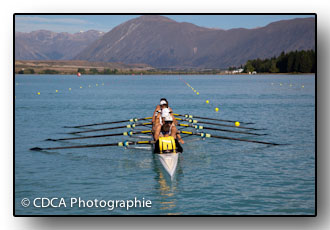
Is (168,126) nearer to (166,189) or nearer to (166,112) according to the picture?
(166,112)

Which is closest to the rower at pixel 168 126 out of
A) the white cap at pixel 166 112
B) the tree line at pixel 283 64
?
the white cap at pixel 166 112

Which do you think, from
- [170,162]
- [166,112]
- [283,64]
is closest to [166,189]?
[170,162]

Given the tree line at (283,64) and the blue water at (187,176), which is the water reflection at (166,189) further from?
the tree line at (283,64)

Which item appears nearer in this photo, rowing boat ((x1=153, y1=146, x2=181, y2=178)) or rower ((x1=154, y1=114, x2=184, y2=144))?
rowing boat ((x1=153, y1=146, x2=181, y2=178))

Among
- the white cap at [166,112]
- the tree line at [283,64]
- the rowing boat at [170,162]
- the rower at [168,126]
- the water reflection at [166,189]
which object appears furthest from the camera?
the tree line at [283,64]

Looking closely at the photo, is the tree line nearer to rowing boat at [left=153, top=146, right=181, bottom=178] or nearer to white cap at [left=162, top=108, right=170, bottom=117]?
white cap at [left=162, top=108, right=170, bottom=117]

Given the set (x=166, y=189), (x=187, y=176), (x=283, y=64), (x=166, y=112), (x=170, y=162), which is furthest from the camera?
(x=283, y=64)

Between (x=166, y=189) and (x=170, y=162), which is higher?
(x=170, y=162)

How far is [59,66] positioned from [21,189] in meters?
142

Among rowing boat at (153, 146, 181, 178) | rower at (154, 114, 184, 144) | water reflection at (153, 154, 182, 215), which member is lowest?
water reflection at (153, 154, 182, 215)

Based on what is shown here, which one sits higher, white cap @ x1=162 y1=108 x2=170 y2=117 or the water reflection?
white cap @ x1=162 y1=108 x2=170 y2=117

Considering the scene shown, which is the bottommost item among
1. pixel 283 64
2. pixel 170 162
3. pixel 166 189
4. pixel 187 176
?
pixel 166 189

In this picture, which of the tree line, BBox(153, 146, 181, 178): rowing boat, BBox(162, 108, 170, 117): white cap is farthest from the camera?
the tree line

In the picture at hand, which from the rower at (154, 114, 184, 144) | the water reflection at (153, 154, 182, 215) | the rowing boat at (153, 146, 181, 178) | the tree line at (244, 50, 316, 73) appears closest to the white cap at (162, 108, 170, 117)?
the rower at (154, 114, 184, 144)
